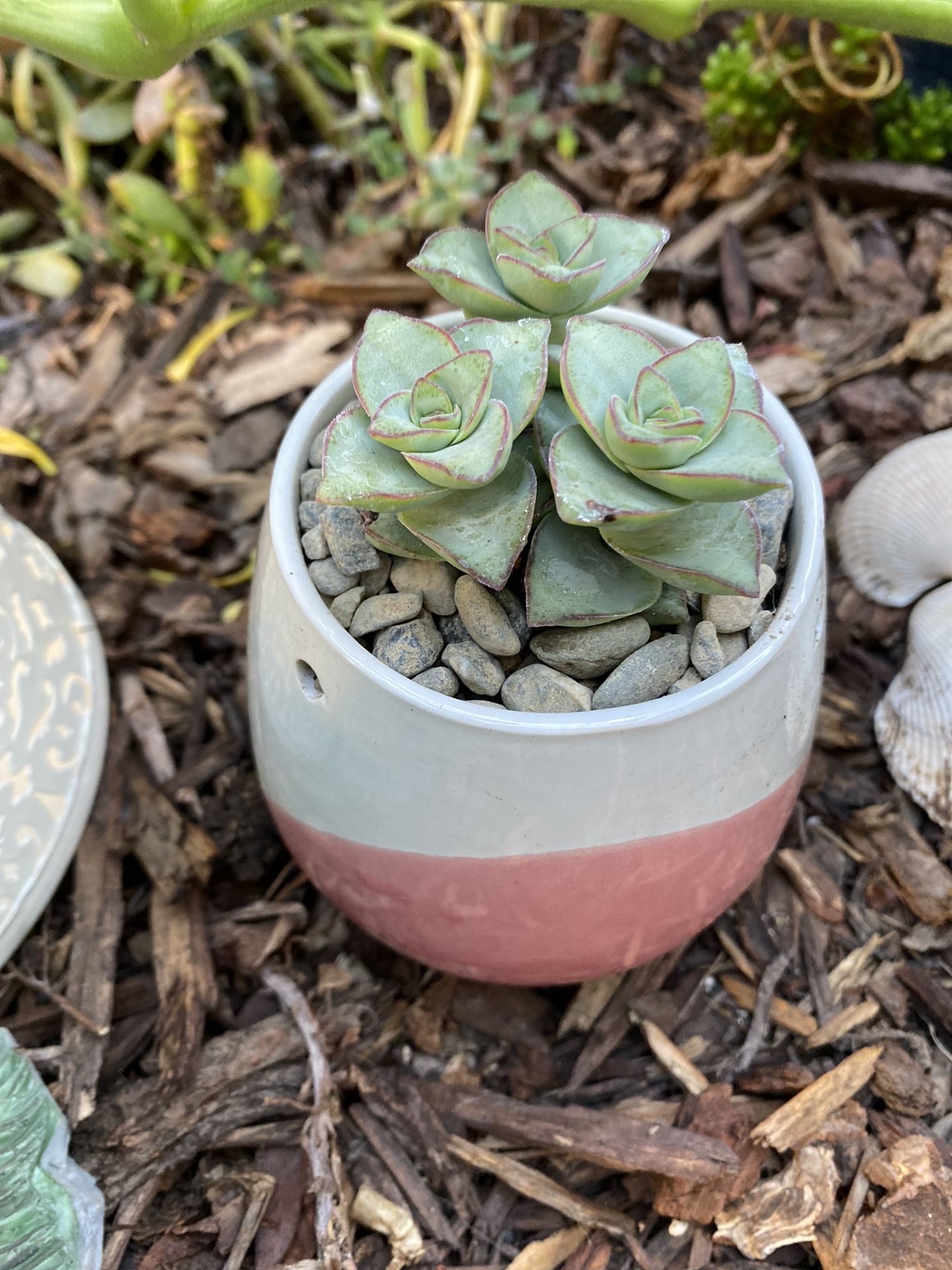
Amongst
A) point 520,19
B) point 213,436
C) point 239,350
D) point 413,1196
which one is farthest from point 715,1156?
point 520,19

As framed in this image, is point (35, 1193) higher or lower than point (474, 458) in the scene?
lower

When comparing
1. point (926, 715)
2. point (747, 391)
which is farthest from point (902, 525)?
point (747, 391)

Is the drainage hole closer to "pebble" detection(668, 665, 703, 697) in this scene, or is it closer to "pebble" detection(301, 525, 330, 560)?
"pebble" detection(301, 525, 330, 560)

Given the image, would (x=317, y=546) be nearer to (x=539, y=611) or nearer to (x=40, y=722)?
(x=539, y=611)

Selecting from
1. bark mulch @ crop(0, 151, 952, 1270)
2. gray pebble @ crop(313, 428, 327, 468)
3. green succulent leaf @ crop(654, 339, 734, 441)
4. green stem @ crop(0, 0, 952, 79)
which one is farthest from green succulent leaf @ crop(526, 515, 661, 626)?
bark mulch @ crop(0, 151, 952, 1270)

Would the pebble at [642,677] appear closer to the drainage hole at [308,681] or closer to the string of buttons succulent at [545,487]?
the string of buttons succulent at [545,487]

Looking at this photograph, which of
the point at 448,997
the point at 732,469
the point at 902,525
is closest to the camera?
the point at 732,469
